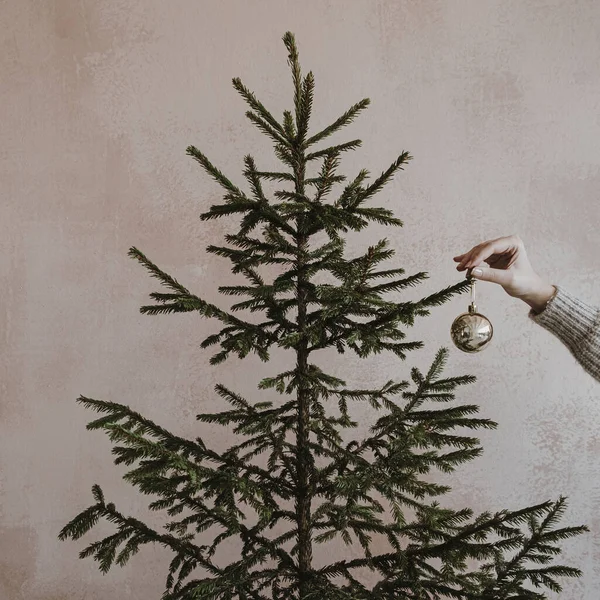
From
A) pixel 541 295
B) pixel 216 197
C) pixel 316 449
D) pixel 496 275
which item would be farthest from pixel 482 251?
pixel 216 197

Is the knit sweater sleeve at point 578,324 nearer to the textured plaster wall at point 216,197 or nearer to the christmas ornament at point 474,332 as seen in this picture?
the christmas ornament at point 474,332

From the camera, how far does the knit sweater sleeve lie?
4.60 ft

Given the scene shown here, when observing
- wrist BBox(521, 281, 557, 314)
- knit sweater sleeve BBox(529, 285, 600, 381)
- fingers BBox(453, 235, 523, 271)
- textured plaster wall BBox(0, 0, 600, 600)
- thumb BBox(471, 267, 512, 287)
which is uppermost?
textured plaster wall BBox(0, 0, 600, 600)

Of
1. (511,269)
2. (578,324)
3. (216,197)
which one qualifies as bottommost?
(578,324)

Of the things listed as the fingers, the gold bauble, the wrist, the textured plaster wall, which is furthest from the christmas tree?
the textured plaster wall

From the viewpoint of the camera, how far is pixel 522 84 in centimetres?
205

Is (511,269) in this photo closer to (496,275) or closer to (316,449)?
(496,275)

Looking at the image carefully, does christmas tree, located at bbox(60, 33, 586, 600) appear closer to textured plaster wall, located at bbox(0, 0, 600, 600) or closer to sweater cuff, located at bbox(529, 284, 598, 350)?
sweater cuff, located at bbox(529, 284, 598, 350)

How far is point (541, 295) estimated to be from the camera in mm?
1428

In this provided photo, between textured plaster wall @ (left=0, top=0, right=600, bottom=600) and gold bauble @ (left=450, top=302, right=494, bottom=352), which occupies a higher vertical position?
textured plaster wall @ (left=0, top=0, right=600, bottom=600)

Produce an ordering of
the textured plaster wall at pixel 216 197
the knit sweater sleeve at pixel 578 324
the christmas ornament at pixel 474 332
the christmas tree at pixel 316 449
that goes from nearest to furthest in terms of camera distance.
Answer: the christmas tree at pixel 316 449 < the christmas ornament at pixel 474 332 < the knit sweater sleeve at pixel 578 324 < the textured plaster wall at pixel 216 197

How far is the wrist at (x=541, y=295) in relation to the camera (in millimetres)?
1416

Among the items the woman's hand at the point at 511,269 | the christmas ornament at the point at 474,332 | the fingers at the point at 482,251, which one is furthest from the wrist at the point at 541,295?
the christmas ornament at the point at 474,332

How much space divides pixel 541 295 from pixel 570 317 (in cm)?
7
